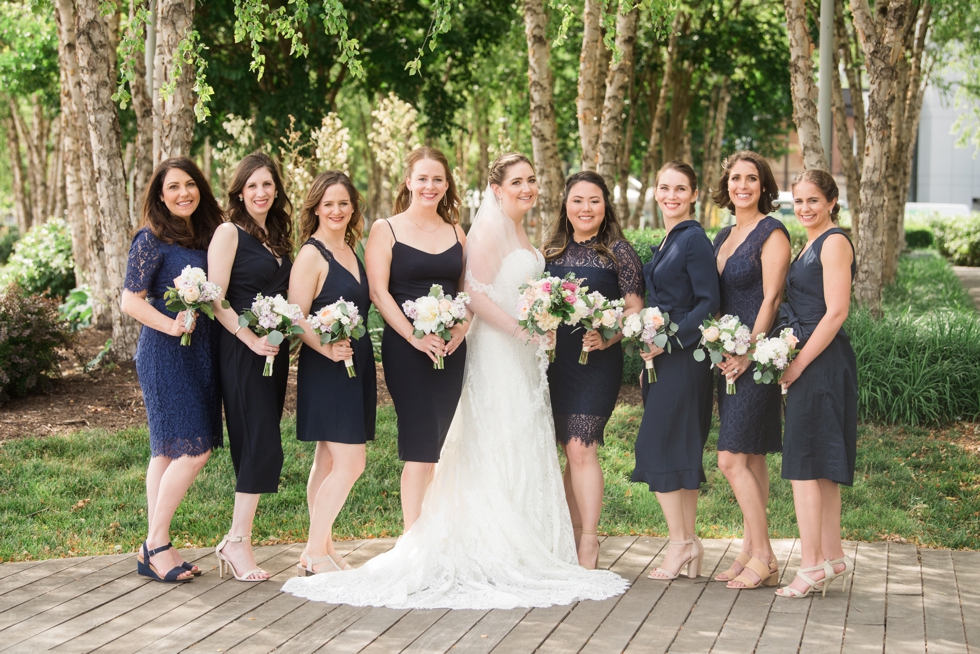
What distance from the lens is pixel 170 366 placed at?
16.8ft

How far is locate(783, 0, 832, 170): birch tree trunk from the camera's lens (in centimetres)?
952

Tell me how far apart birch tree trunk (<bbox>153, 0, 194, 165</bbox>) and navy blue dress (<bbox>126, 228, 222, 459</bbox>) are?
3.26 m

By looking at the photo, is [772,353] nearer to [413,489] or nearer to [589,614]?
[589,614]

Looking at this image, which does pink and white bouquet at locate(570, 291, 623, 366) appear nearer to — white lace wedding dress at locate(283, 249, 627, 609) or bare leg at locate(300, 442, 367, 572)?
white lace wedding dress at locate(283, 249, 627, 609)

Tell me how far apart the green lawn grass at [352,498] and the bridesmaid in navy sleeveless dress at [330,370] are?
1.05m

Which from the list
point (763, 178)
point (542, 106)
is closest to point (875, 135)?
point (542, 106)

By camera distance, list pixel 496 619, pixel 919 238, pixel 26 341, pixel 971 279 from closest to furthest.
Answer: pixel 496 619, pixel 26 341, pixel 971 279, pixel 919 238

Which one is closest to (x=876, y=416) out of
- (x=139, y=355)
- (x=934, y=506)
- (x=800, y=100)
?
(x=934, y=506)

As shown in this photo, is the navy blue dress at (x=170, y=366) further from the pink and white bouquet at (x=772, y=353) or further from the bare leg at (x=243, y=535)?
the pink and white bouquet at (x=772, y=353)

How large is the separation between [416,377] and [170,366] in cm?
131

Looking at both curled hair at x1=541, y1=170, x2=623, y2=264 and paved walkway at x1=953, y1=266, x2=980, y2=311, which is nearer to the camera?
curled hair at x1=541, y1=170, x2=623, y2=264

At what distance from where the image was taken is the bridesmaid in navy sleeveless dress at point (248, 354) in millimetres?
5164

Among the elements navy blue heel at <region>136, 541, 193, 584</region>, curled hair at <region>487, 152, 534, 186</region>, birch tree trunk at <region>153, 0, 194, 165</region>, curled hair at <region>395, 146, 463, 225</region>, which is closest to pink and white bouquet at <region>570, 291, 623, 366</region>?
curled hair at <region>487, 152, 534, 186</region>

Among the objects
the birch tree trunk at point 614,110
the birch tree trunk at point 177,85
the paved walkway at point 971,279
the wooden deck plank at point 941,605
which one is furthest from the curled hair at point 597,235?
the paved walkway at point 971,279
